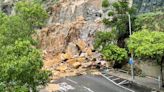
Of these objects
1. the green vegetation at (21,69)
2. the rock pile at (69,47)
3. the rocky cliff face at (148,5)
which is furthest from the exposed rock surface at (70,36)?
the green vegetation at (21,69)

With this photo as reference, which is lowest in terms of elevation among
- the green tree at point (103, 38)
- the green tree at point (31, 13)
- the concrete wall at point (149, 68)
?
the concrete wall at point (149, 68)

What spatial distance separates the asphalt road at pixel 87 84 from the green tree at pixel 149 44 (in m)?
4.18

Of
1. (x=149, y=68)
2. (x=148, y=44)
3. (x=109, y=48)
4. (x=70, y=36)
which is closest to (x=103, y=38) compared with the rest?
(x=109, y=48)

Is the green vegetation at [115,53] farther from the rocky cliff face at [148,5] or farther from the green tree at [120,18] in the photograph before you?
the rocky cliff face at [148,5]

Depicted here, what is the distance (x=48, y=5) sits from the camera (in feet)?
224

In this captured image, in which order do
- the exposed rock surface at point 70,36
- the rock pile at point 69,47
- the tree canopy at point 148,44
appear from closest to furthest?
the tree canopy at point 148,44, the rock pile at point 69,47, the exposed rock surface at point 70,36

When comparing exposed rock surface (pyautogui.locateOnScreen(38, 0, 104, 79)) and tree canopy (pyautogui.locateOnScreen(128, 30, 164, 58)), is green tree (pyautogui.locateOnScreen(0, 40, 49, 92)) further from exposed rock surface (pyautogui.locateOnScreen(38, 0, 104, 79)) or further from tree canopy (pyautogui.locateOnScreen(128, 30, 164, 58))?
exposed rock surface (pyautogui.locateOnScreen(38, 0, 104, 79))

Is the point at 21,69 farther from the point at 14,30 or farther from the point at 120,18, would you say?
the point at 120,18

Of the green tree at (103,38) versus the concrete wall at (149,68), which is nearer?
the concrete wall at (149,68)

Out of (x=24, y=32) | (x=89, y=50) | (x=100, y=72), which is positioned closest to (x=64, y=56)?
(x=89, y=50)

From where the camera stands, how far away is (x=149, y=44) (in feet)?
114

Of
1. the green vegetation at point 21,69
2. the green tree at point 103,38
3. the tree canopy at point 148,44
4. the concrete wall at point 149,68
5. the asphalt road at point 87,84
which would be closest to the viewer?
the green vegetation at point 21,69

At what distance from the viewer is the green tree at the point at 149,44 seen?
3391 cm

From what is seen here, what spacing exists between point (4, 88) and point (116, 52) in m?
26.7
